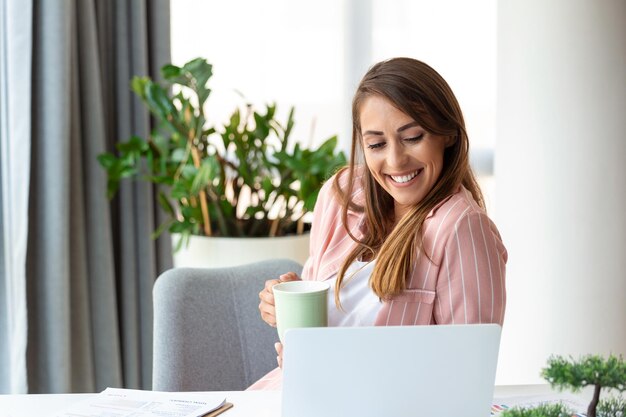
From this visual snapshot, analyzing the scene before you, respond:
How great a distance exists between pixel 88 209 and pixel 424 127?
1.66m

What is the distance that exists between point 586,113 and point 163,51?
151 cm

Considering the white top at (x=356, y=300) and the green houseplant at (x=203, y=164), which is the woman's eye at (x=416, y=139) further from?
the green houseplant at (x=203, y=164)

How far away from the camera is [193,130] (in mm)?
2775

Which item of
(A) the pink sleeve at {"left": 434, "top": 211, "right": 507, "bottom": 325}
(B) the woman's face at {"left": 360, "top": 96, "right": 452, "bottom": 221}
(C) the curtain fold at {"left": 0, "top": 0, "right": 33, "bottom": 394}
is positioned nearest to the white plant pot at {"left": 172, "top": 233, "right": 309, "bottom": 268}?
(C) the curtain fold at {"left": 0, "top": 0, "right": 33, "bottom": 394}

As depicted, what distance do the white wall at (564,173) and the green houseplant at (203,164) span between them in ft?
2.07

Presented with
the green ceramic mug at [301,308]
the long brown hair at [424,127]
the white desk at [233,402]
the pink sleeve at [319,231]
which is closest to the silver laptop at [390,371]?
the green ceramic mug at [301,308]

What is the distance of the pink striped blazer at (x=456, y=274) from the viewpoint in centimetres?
145

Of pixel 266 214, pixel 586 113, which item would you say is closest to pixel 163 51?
pixel 266 214

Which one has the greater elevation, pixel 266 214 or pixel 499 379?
pixel 266 214

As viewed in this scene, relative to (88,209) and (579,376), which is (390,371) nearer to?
(579,376)

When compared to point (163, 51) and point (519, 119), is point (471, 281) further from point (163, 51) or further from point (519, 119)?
point (163, 51)

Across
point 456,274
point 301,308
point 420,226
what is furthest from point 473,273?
point 301,308

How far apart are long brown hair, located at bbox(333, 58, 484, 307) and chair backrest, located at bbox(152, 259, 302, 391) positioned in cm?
37

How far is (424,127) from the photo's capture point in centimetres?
149
